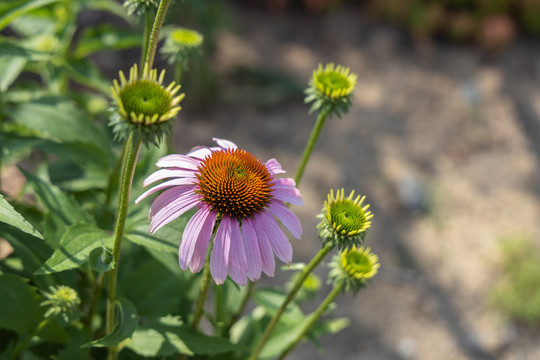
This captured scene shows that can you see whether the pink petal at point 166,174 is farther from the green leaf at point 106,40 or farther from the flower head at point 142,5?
the green leaf at point 106,40

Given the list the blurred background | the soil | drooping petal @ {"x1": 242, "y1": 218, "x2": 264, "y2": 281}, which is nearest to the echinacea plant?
drooping petal @ {"x1": 242, "y1": 218, "x2": 264, "y2": 281}

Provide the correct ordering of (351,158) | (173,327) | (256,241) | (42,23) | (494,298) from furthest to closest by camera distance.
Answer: (351,158)
(494,298)
(42,23)
(173,327)
(256,241)

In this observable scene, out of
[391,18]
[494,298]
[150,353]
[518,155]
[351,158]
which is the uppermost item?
[391,18]

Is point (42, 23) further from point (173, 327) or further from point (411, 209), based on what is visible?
point (411, 209)

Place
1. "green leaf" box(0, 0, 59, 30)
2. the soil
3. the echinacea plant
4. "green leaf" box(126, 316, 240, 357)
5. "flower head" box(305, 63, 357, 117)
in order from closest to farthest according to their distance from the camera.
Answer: the echinacea plant
"green leaf" box(126, 316, 240, 357)
"flower head" box(305, 63, 357, 117)
"green leaf" box(0, 0, 59, 30)
the soil

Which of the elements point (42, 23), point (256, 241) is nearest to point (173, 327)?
point (256, 241)

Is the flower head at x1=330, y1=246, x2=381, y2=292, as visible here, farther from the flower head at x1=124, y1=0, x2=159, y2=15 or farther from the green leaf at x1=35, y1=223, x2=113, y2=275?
the flower head at x1=124, y1=0, x2=159, y2=15

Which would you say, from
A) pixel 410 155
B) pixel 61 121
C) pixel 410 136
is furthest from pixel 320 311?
pixel 410 136
